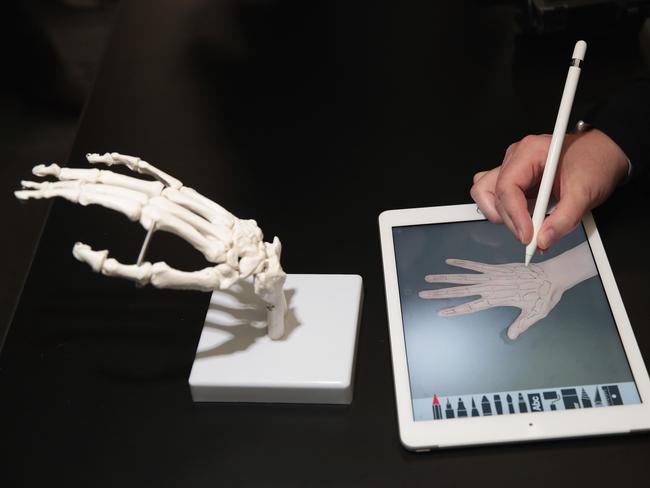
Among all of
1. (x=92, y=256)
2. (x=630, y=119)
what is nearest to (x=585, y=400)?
(x=630, y=119)

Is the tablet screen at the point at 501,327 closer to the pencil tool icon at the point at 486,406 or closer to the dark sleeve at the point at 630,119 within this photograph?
the pencil tool icon at the point at 486,406

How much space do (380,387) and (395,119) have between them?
412 millimetres

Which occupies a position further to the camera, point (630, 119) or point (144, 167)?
point (630, 119)

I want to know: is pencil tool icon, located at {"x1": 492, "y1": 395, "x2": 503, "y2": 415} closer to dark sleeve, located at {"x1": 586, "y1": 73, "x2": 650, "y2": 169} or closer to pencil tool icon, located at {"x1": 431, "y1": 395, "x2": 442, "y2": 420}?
pencil tool icon, located at {"x1": 431, "y1": 395, "x2": 442, "y2": 420}

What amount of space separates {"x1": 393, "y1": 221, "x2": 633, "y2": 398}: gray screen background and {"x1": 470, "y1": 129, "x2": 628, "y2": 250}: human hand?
0.16 feet

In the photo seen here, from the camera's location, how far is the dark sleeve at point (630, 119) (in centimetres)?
77

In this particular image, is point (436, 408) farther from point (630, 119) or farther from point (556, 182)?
point (630, 119)

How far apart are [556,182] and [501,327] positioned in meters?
0.19

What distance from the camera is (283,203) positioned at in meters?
0.84

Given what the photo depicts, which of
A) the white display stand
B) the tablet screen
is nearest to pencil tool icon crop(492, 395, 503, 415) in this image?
the tablet screen

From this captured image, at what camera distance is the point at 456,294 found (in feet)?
2.27

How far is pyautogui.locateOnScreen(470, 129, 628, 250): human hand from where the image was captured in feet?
2.21

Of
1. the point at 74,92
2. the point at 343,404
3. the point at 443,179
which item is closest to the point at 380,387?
the point at 343,404

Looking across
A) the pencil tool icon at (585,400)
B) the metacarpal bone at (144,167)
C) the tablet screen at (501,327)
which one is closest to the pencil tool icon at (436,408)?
the tablet screen at (501,327)
